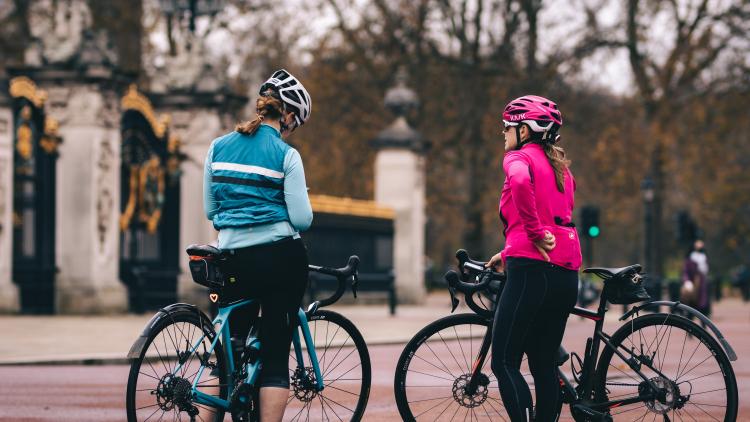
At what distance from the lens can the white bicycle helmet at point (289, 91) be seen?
20.1ft

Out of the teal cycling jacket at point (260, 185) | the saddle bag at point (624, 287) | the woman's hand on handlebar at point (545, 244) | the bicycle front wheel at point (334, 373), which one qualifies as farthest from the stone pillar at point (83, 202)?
the woman's hand on handlebar at point (545, 244)

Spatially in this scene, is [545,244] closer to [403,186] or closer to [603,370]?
[603,370]

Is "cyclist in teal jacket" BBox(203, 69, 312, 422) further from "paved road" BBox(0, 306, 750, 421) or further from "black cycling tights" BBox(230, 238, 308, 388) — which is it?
"paved road" BBox(0, 306, 750, 421)

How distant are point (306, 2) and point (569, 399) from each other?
29673 mm

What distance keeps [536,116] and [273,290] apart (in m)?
1.39

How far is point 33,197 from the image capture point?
65.6 feet

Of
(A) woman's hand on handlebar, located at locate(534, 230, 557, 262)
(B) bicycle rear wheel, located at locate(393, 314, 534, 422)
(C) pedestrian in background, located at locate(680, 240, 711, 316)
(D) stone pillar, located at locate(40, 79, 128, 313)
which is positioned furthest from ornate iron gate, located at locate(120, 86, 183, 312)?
(A) woman's hand on handlebar, located at locate(534, 230, 557, 262)

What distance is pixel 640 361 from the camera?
254 inches

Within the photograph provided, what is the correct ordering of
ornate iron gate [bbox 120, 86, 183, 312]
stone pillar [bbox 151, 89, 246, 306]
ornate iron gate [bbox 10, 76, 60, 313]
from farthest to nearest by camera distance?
stone pillar [bbox 151, 89, 246, 306] < ornate iron gate [bbox 120, 86, 183, 312] < ornate iron gate [bbox 10, 76, 60, 313]

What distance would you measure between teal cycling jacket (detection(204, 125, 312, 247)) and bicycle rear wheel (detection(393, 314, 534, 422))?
86 cm

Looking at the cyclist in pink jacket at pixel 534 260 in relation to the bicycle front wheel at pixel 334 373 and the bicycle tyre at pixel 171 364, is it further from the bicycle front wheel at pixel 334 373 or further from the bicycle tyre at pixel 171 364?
the bicycle tyre at pixel 171 364

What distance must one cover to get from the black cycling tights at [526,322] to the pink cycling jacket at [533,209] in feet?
0.19

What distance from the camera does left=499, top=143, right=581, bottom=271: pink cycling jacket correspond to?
6164 millimetres

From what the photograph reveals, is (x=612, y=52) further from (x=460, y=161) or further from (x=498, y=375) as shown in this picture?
(x=498, y=375)
